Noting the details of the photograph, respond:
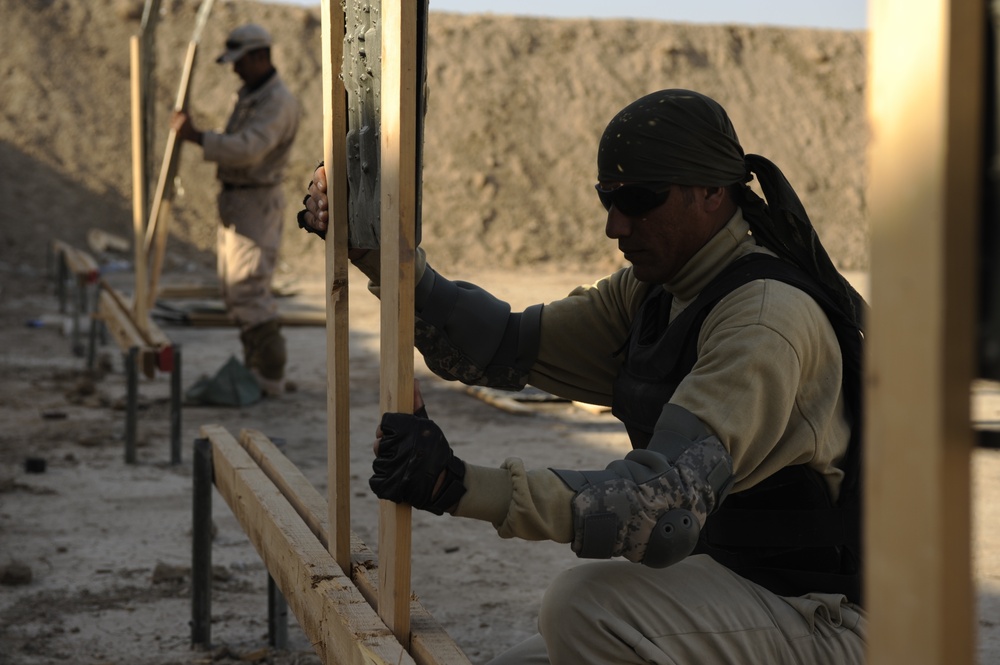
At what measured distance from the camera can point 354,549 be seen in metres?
2.84

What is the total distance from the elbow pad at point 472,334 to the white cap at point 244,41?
5136 mm

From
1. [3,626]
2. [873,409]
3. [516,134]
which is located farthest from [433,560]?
[516,134]

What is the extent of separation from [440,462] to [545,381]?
845 millimetres

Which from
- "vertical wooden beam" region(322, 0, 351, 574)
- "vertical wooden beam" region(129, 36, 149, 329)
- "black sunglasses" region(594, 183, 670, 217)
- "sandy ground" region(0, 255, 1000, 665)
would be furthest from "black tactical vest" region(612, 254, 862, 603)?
"vertical wooden beam" region(129, 36, 149, 329)

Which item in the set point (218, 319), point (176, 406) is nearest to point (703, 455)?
point (176, 406)

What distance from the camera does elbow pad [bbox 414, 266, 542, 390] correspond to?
2.76 meters

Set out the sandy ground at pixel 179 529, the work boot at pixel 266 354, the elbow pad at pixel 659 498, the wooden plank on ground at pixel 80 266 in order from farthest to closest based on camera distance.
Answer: the wooden plank on ground at pixel 80 266, the work boot at pixel 266 354, the sandy ground at pixel 179 529, the elbow pad at pixel 659 498

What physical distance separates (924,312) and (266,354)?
23.3 feet

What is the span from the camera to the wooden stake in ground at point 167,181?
23.3ft

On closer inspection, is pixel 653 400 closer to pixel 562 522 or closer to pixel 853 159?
pixel 562 522

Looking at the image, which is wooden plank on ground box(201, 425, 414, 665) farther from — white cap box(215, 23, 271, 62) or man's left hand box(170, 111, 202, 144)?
white cap box(215, 23, 271, 62)

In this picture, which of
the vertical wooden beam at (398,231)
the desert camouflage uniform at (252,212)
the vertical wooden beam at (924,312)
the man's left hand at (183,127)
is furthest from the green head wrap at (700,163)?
the desert camouflage uniform at (252,212)

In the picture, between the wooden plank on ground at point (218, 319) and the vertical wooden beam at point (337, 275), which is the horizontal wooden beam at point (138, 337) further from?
the vertical wooden beam at point (337, 275)

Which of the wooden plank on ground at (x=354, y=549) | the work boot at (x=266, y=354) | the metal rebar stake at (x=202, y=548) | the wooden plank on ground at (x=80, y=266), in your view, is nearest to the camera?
the wooden plank on ground at (x=354, y=549)
